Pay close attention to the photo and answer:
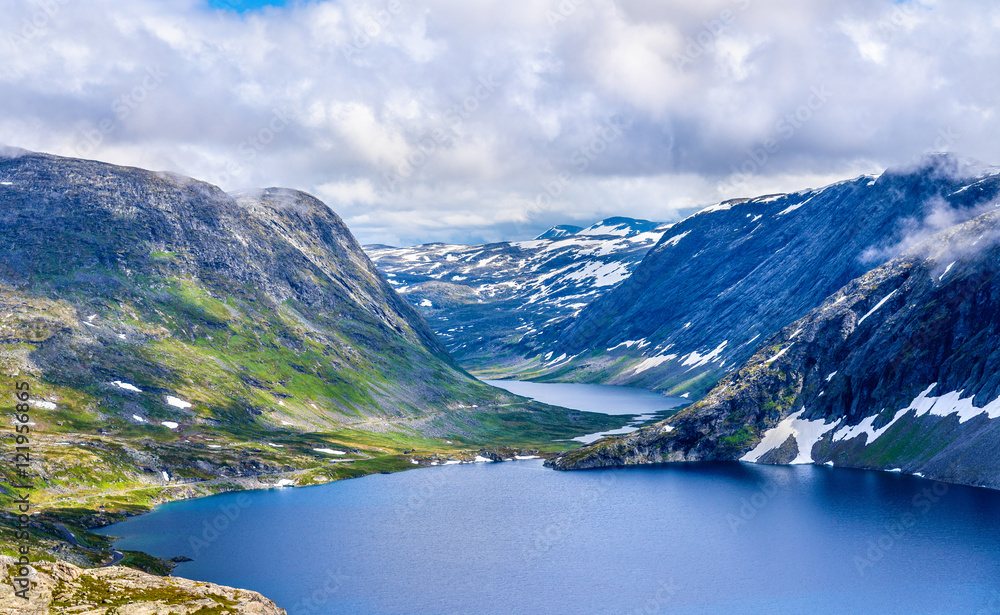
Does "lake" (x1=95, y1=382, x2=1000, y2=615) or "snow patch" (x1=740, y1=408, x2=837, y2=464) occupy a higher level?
"snow patch" (x1=740, y1=408, x2=837, y2=464)

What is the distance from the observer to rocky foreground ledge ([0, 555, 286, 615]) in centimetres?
6944

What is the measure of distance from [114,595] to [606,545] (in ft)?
236

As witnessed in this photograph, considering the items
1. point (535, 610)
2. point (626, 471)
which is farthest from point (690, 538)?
point (626, 471)

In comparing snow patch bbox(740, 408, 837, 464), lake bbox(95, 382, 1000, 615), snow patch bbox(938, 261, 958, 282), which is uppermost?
snow patch bbox(938, 261, 958, 282)

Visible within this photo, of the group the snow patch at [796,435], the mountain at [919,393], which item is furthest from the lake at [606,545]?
the snow patch at [796,435]

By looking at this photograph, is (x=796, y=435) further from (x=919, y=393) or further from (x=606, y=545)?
(x=606, y=545)

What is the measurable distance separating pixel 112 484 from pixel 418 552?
6707 cm

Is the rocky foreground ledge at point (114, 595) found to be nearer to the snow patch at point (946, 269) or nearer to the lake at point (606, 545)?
the lake at point (606, 545)

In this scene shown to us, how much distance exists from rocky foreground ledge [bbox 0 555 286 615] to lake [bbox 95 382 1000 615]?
49.3 ft

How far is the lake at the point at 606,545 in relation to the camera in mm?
96375

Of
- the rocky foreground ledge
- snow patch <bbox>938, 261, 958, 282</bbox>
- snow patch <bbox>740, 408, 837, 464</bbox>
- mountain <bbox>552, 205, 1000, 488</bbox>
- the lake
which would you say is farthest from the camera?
snow patch <bbox>938, 261, 958, 282</bbox>

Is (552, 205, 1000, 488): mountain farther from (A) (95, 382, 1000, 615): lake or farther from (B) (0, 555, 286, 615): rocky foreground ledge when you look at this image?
(B) (0, 555, 286, 615): rocky foreground ledge

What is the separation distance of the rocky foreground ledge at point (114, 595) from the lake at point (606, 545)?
1502 cm

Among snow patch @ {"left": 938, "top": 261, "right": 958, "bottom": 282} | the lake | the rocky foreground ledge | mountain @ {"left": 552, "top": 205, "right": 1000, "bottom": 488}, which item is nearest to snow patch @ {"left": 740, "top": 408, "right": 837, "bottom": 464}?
mountain @ {"left": 552, "top": 205, "right": 1000, "bottom": 488}
